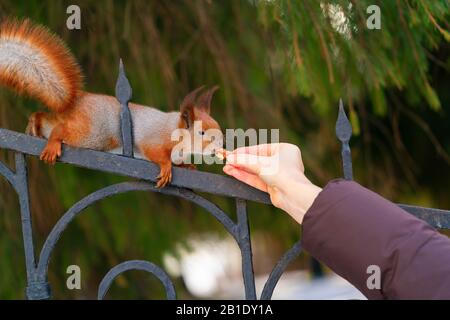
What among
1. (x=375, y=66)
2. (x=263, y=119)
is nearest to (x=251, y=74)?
(x=263, y=119)

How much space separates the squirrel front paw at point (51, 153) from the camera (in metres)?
1.24

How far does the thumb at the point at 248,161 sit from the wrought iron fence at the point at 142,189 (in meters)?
0.03

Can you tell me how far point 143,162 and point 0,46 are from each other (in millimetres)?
321

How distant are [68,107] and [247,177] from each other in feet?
1.25

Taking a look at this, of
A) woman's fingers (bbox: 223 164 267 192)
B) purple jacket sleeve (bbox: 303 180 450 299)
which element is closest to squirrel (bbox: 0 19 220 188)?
woman's fingers (bbox: 223 164 267 192)

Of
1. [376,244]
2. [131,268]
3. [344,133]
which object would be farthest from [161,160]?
[376,244]

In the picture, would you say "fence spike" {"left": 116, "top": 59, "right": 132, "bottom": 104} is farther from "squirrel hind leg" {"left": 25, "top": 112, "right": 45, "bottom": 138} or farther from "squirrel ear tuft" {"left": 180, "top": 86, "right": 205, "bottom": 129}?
"squirrel hind leg" {"left": 25, "top": 112, "right": 45, "bottom": 138}

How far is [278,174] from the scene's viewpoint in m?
1.12

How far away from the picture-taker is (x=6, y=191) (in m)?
2.01

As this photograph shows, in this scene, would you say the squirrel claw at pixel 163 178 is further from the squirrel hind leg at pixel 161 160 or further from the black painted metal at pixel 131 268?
the black painted metal at pixel 131 268

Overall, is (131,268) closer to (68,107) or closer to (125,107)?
(125,107)

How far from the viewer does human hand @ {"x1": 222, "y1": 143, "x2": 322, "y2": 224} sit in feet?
3.57

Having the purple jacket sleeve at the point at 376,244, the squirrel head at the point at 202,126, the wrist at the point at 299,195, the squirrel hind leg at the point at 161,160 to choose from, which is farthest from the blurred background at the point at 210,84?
the purple jacket sleeve at the point at 376,244
